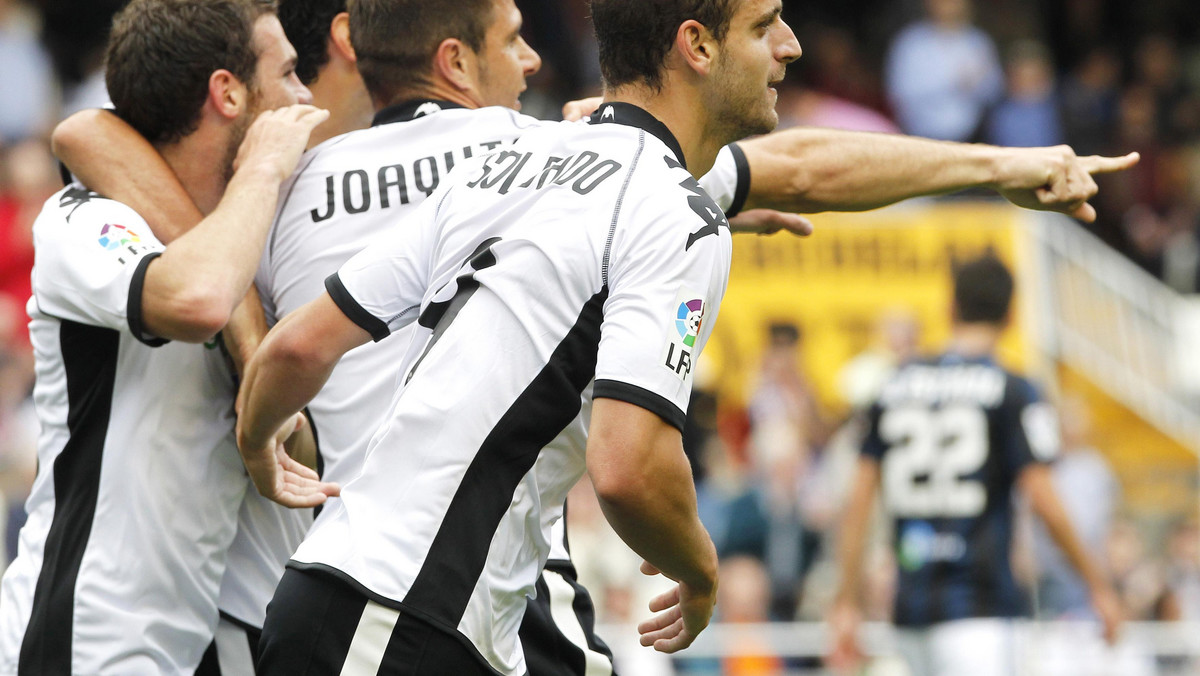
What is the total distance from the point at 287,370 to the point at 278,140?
2.41 ft

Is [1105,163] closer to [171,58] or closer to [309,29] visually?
[309,29]

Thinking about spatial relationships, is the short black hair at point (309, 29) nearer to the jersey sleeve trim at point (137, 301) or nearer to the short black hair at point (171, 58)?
the short black hair at point (171, 58)

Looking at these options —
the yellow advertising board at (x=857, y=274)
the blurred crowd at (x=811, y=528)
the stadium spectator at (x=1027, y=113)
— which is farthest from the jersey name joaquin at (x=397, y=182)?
the stadium spectator at (x=1027, y=113)

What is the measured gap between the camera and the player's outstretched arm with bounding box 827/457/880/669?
781 centimetres

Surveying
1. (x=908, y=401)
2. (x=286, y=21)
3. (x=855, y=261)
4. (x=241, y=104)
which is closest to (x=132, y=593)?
(x=241, y=104)

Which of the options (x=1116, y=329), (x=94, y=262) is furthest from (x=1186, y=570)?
(x=94, y=262)

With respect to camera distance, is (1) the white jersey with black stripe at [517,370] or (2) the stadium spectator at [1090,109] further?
(2) the stadium spectator at [1090,109]

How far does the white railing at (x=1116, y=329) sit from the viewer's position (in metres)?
13.2

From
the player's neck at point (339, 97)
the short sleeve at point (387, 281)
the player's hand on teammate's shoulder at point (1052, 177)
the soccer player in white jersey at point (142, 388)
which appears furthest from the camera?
the player's neck at point (339, 97)

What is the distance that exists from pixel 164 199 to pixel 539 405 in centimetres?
131

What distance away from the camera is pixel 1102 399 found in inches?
532

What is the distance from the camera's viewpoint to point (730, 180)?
13.0ft

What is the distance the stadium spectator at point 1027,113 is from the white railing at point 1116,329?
0.93 meters

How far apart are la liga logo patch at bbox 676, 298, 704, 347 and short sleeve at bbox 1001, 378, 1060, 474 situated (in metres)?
4.95
